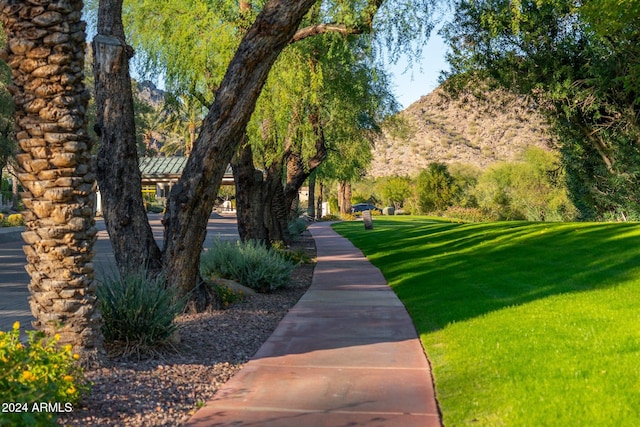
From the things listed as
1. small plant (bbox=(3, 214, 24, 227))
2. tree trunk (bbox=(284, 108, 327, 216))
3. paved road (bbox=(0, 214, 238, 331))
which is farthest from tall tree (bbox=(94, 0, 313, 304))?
small plant (bbox=(3, 214, 24, 227))

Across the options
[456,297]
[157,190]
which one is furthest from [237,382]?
[157,190]

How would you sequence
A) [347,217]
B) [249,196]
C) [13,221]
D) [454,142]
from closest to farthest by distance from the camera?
[249,196]
[13,221]
[347,217]
[454,142]

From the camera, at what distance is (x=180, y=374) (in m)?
7.74

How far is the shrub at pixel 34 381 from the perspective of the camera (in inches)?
178

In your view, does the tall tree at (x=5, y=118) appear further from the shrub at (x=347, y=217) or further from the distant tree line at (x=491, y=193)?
the distant tree line at (x=491, y=193)

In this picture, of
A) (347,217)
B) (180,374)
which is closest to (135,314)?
(180,374)

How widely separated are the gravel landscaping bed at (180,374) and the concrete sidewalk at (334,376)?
26 centimetres

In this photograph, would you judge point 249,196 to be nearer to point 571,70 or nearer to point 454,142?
point 571,70

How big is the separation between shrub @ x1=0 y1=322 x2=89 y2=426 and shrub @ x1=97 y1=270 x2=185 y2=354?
1.97 meters

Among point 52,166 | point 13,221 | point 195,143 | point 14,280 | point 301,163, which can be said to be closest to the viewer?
point 52,166

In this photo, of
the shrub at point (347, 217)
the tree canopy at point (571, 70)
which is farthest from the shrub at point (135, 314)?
the shrub at point (347, 217)

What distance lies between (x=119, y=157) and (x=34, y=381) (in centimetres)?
571

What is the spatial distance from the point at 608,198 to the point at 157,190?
6051 cm

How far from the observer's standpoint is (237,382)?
7.24 metres
